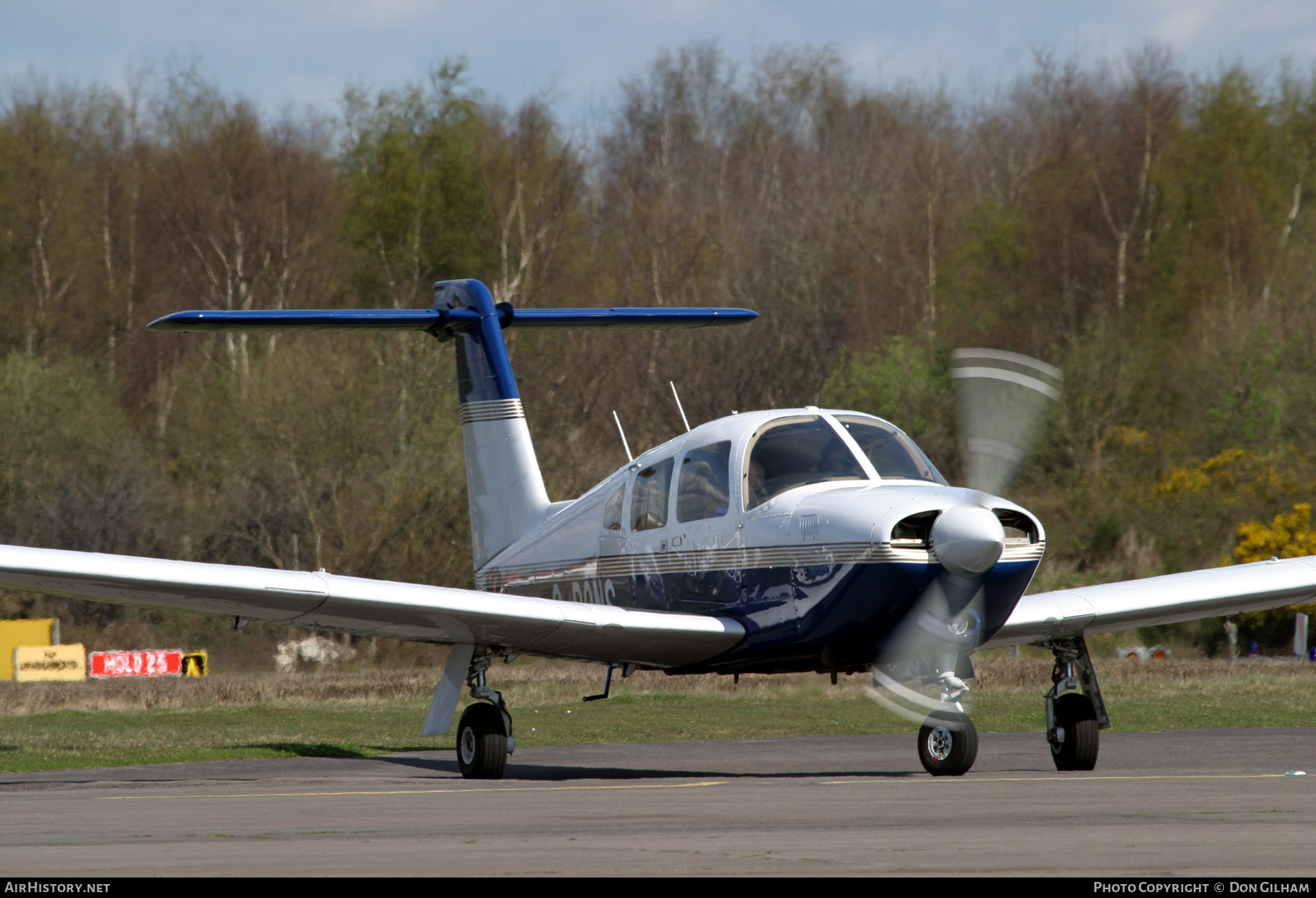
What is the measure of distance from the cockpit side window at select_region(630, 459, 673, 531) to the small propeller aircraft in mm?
21

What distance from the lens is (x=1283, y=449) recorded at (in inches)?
1575

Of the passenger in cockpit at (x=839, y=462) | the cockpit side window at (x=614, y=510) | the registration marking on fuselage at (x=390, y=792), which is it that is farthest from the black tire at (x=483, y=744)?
the passenger in cockpit at (x=839, y=462)

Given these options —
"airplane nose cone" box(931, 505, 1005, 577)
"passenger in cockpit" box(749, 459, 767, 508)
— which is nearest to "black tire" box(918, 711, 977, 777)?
"airplane nose cone" box(931, 505, 1005, 577)

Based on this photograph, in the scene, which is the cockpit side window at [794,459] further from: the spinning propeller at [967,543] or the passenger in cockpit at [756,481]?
the spinning propeller at [967,543]

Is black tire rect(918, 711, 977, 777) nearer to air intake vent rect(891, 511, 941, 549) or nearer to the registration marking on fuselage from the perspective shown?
air intake vent rect(891, 511, 941, 549)

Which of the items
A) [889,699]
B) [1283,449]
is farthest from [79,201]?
[889,699]

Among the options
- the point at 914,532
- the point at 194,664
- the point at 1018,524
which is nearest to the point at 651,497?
the point at 914,532

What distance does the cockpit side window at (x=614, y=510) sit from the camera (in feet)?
44.1

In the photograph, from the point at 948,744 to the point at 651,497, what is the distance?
3330mm

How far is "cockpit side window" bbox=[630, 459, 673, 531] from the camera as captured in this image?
12844 millimetres

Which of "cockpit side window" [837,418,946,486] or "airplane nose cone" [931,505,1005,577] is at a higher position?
"cockpit side window" [837,418,946,486]

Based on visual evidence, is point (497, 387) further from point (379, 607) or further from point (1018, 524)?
point (1018, 524)

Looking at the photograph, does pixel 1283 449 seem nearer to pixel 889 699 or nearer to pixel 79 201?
pixel 889 699

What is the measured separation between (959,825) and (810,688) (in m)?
5.25
